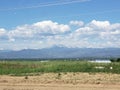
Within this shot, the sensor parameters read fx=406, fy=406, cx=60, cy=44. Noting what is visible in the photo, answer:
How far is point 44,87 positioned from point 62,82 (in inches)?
150

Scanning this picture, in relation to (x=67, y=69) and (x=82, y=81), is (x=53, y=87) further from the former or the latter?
(x=67, y=69)

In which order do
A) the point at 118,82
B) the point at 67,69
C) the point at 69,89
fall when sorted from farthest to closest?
the point at 67,69, the point at 118,82, the point at 69,89

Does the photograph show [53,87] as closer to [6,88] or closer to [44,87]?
[44,87]

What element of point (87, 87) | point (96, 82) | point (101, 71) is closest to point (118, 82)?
point (96, 82)

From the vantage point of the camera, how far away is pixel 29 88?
30.1 m

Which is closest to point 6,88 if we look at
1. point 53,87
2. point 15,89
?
point 15,89

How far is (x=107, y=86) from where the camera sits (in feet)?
102

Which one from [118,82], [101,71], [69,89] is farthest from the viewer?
[101,71]

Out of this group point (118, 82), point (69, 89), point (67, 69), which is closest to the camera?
point (69, 89)

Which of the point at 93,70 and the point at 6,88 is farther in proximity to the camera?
the point at 93,70

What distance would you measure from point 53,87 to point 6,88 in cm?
354

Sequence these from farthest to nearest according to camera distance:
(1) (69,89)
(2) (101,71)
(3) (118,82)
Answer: (2) (101,71), (3) (118,82), (1) (69,89)

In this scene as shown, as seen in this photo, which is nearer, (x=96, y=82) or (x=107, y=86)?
(x=107, y=86)

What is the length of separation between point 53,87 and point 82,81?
472 cm
